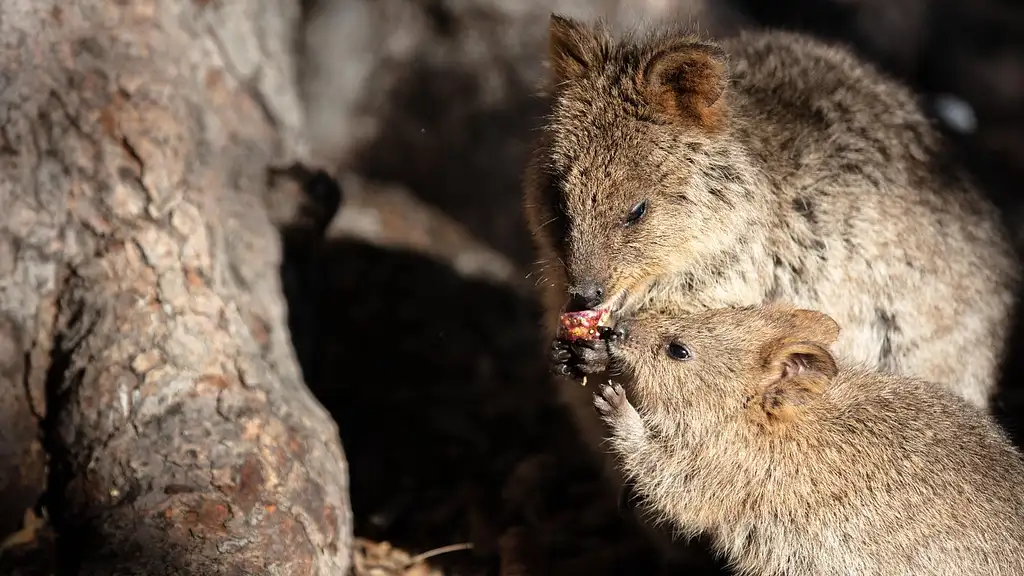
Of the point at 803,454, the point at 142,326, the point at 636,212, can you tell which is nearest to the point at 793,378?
the point at 803,454

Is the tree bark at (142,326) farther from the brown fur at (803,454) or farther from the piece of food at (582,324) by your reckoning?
the brown fur at (803,454)

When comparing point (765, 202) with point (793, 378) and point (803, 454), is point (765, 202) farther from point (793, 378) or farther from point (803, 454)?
point (803, 454)

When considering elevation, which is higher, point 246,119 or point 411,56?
point 411,56

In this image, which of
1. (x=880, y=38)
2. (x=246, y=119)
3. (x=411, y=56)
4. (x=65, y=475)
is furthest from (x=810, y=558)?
(x=880, y=38)

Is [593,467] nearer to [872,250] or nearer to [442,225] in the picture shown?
[872,250]

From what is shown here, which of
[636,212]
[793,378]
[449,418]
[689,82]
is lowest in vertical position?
[449,418]
